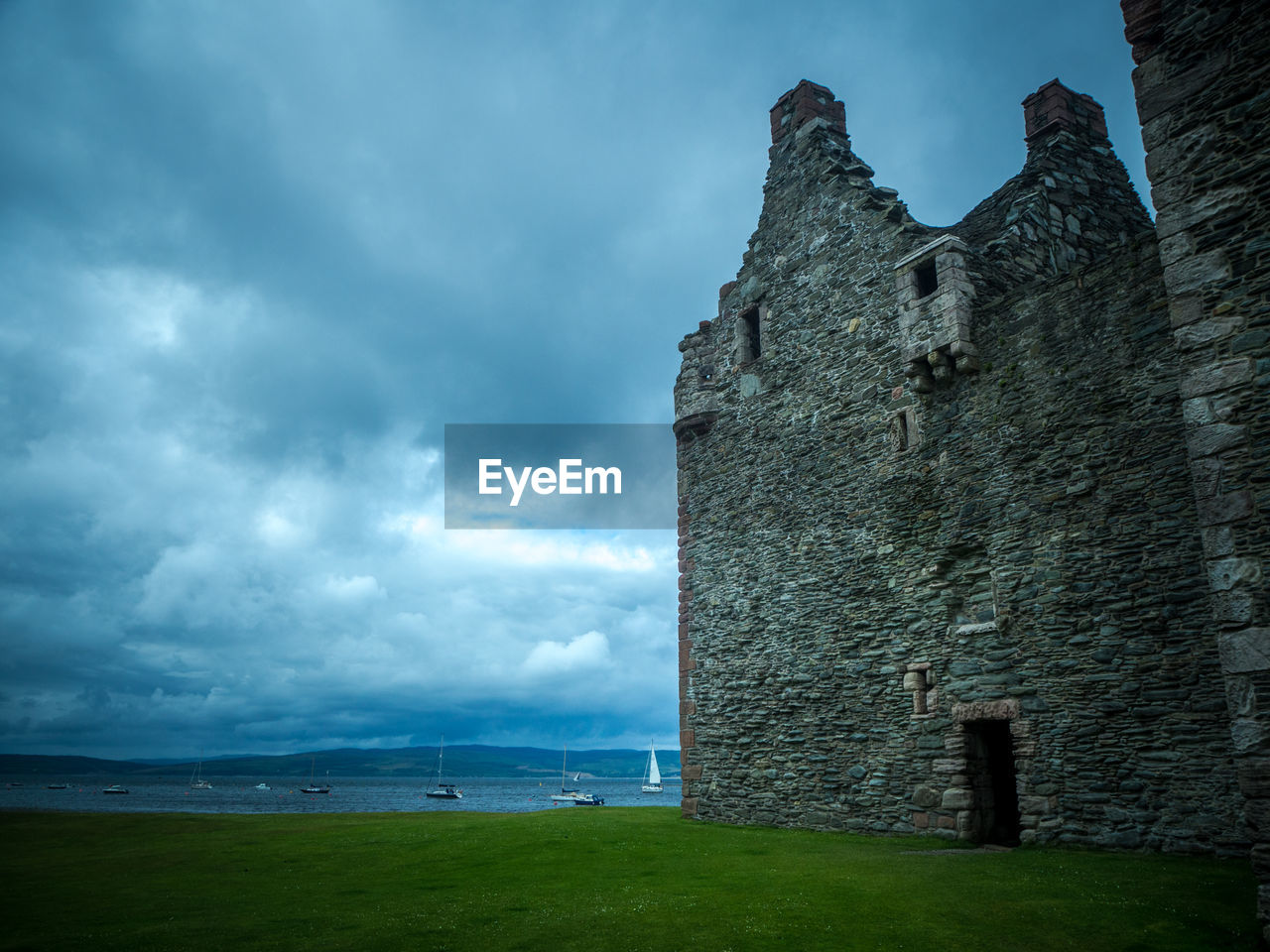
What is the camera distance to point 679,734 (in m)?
20.5

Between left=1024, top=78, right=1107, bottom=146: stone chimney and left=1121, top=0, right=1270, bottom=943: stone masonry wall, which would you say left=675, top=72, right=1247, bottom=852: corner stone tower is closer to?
left=1024, top=78, right=1107, bottom=146: stone chimney

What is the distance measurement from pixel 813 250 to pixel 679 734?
A: 38.6 ft

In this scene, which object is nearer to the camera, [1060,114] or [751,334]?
[1060,114]

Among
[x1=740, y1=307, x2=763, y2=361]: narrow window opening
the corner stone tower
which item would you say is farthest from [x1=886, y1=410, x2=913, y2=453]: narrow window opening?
[x1=740, y1=307, x2=763, y2=361]: narrow window opening

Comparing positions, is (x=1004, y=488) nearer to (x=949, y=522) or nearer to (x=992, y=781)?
(x=949, y=522)

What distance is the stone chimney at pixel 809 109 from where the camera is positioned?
800 inches

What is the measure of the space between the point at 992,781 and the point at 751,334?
11.4 meters

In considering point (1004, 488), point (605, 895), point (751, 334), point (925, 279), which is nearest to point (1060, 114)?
point (925, 279)

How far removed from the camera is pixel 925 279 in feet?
54.5

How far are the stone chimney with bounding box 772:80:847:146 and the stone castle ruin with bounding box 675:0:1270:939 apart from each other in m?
0.08

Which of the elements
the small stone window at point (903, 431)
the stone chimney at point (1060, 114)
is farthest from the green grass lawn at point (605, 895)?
the stone chimney at point (1060, 114)

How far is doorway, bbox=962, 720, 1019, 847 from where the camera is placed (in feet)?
46.2

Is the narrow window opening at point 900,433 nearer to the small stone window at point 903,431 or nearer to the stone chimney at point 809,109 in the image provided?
the small stone window at point 903,431

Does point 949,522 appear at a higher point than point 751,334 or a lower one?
lower
